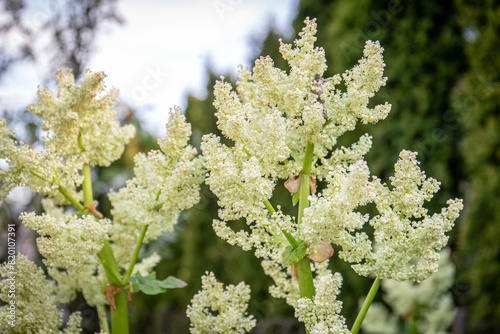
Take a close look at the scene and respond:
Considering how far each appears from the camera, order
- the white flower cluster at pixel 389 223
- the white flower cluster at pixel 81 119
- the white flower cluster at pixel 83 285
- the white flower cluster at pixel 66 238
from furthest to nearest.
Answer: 1. the white flower cluster at pixel 83 285
2. the white flower cluster at pixel 81 119
3. the white flower cluster at pixel 66 238
4. the white flower cluster at pixel 389 223

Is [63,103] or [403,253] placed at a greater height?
[63,103]

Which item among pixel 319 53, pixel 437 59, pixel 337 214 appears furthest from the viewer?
pixel 437 59

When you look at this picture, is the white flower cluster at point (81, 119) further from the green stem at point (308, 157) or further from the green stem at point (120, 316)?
the green stem at point (308, 157)

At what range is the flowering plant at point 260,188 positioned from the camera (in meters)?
0.88

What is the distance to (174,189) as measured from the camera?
3.30ft

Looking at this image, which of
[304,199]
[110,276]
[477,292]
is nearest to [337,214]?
[304,199]

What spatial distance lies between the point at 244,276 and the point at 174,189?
4.94 m

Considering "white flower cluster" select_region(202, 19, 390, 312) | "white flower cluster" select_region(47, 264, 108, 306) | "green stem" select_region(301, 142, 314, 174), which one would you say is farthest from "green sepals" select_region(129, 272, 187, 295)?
"green stem" select_region(301, 142, 314, 174)

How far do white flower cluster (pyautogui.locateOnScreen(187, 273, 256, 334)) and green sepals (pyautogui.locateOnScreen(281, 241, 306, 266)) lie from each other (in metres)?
0.17

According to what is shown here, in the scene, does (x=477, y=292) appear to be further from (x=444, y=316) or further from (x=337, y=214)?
(x=337, y=214)

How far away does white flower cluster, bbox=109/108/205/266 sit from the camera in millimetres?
998

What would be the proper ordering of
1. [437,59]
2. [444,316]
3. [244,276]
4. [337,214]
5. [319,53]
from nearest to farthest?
[337,214]
[319,53]
[444,316]
[437,59]
[244,276]

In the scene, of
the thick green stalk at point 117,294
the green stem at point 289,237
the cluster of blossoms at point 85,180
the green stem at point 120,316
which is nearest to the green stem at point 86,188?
the cluster of blossoms at point 85,180

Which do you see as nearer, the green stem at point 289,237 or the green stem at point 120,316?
the green stem at point 289,237
